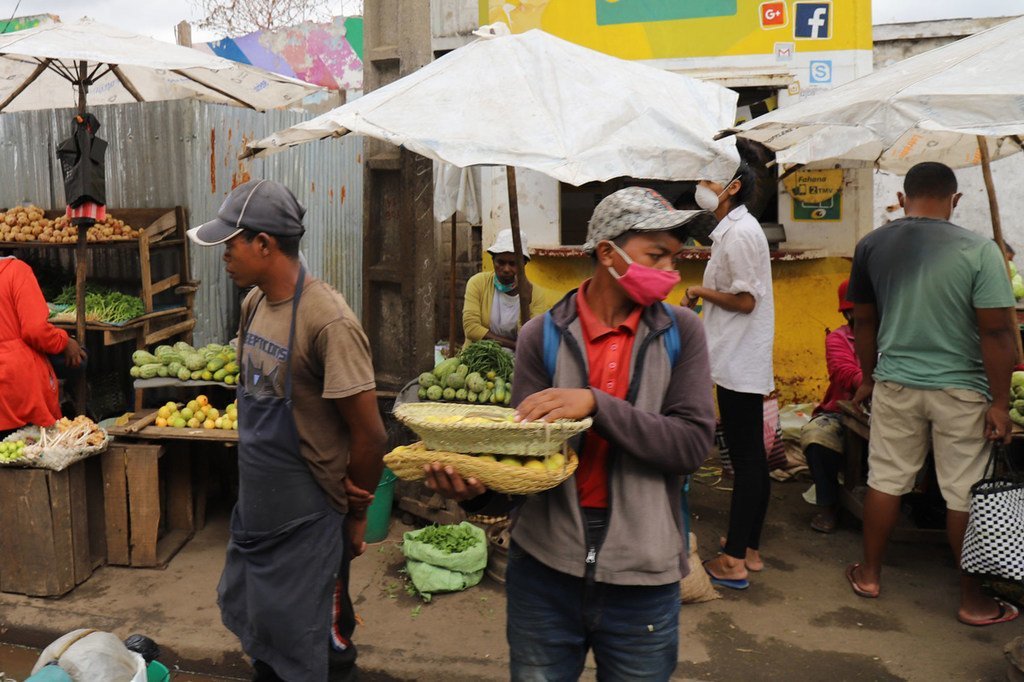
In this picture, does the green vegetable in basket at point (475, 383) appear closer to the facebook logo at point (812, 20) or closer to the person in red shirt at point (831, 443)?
the person in red shirt at point (831, 443)

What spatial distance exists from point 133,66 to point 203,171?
103cm

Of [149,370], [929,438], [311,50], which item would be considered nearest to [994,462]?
[929,438]

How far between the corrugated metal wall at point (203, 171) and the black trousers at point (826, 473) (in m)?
4.41

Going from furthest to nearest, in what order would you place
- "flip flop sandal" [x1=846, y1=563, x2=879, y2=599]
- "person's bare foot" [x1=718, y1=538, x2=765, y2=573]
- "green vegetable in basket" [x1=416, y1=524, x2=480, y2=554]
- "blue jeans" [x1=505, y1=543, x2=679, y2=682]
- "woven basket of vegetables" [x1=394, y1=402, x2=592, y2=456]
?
"person's bare foot" [x1=718, y1=538, x2=765, y2=573]
"green vegetable in basket" [x1=416, y1=524, x2=480, y2=554]
"flip flop sandal" [x1=846, y1=563, x2=879, y2=599]
"blue jeans" [x1=505, y1=543, x2=679, y2=682]
"woven basket of vegetables" [x1=394, y1=402, x2=592, y2=456]

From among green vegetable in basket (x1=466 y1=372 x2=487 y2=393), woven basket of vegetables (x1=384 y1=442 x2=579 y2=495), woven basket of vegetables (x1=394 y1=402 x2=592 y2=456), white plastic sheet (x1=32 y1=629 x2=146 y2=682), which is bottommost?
white plastic sheet (x1=32 y1=629 x2=146 y2=682)

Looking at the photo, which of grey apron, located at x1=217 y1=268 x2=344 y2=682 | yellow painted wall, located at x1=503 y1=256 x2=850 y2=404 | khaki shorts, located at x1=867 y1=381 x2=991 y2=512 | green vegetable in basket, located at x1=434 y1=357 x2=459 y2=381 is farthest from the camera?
yellow painted wall, located at x1=503 y1=256 x2=850 y2=404

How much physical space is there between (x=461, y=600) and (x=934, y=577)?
2.74m

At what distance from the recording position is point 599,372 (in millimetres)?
2402

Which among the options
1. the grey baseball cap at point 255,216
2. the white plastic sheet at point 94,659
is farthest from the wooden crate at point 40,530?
the grey baseball cap at point 255,216

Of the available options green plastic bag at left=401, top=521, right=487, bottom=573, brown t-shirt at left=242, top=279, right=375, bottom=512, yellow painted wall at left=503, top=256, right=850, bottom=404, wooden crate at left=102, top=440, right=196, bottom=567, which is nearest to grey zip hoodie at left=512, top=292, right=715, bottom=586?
brown t-shirt at left=242, top=279, right=375, bottom=512

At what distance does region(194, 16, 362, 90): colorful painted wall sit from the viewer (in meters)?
12.0

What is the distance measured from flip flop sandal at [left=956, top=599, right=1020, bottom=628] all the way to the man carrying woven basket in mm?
2766

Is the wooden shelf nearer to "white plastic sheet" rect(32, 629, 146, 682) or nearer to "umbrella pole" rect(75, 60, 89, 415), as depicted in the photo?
"umbrella pole" rect(75, 60, 89, 415)

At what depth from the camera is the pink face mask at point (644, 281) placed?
91.1 inches
